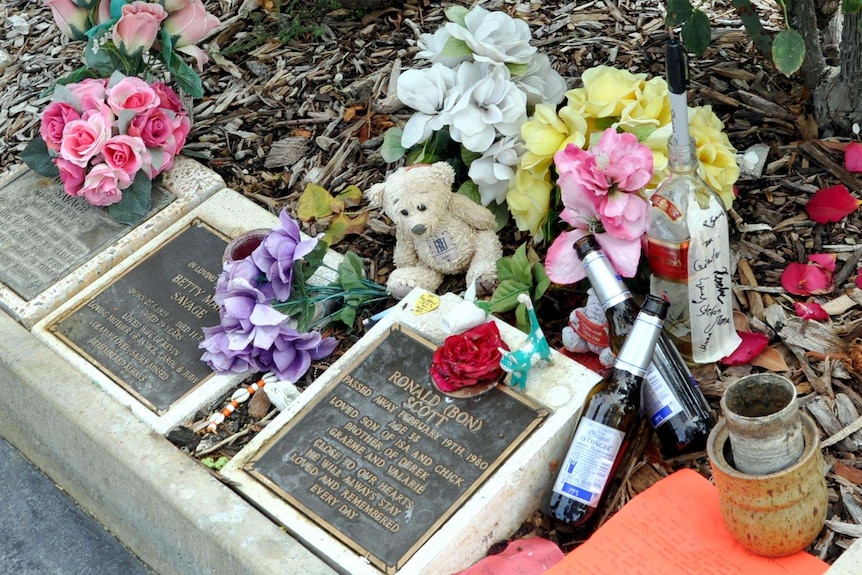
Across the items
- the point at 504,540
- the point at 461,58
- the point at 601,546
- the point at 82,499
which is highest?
the point at 461,58

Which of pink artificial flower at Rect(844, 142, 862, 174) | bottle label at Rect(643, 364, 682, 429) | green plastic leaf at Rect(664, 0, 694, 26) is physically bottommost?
bottle label at Rect(643, 364, 682, 429)

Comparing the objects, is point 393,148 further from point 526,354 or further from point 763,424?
point 763,424

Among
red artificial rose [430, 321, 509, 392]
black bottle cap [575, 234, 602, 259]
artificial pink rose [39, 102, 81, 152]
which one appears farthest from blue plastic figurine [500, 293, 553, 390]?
artificial pink rose [39, 102, 81, 152]

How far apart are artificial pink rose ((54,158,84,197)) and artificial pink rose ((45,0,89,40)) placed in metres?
0.45

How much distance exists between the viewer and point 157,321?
3.02 m

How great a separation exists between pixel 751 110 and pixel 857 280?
2.39 feet

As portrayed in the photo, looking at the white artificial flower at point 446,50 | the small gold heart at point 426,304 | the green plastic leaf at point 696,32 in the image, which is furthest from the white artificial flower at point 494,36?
the small gold heart at point 426,304

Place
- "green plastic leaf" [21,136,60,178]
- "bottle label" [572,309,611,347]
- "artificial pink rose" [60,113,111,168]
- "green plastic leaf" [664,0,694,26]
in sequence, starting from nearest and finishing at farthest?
"bottle label" [572,309,611,347]
"green plastic leaf" [664,0,694,26]
"artificial pink rose" [60,113,111,168]
"green plastic leaf" [21,136,60,178]

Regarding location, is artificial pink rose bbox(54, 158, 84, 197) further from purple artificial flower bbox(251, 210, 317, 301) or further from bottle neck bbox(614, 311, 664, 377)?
bottle neck bbox(614, 311, 664, 377)

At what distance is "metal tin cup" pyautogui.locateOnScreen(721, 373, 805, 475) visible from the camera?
1.88 metres

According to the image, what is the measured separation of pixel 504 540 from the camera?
7.95 feet

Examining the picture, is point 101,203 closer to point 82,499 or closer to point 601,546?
point 82,499

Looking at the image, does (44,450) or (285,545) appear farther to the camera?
(44,450)

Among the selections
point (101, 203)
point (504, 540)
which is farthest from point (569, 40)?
point (504, 540)
